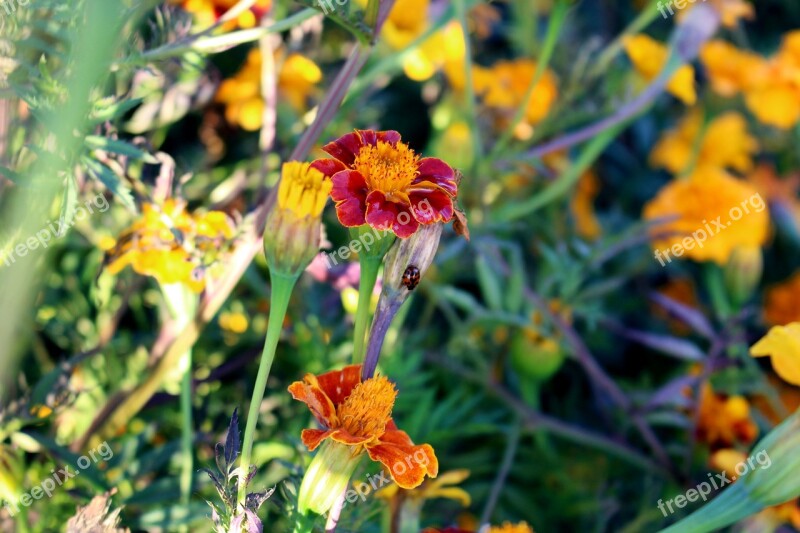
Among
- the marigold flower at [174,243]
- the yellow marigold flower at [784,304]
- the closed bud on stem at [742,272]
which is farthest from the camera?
the yellow marigold flower at [784,304]

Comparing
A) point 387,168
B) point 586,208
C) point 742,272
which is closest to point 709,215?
point 742,272

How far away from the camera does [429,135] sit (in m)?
1.24

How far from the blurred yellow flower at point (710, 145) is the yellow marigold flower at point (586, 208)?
0.38 ft

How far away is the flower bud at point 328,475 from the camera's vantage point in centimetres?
46

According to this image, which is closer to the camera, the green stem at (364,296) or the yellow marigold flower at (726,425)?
the green stem at (364,296)

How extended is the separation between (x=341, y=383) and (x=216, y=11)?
1.29 ft

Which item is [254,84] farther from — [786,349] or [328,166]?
[786,349]

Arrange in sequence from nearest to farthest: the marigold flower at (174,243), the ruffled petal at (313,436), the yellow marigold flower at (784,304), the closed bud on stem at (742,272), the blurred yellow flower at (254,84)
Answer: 1. the ruffled petal at (313,436)
2. the marigold flower at (174,243)
3. the blurred yellow flower at (254,84)
4. the closed bud on stem at (742,272)
5. the yellow marigold flower at (784,304)

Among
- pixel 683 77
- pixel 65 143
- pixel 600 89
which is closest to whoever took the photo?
pixel 65 143

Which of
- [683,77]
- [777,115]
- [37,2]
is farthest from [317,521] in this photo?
[777,115]

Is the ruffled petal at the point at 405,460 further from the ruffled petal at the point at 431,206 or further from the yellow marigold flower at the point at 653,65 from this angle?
the yellow marigold flower at the point at 653,65

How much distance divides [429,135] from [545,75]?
0.19m

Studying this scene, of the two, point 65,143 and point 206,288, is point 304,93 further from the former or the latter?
point 65,143

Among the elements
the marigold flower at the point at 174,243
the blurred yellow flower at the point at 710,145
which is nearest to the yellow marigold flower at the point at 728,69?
the blurred yellow flower at the point at 710,145
